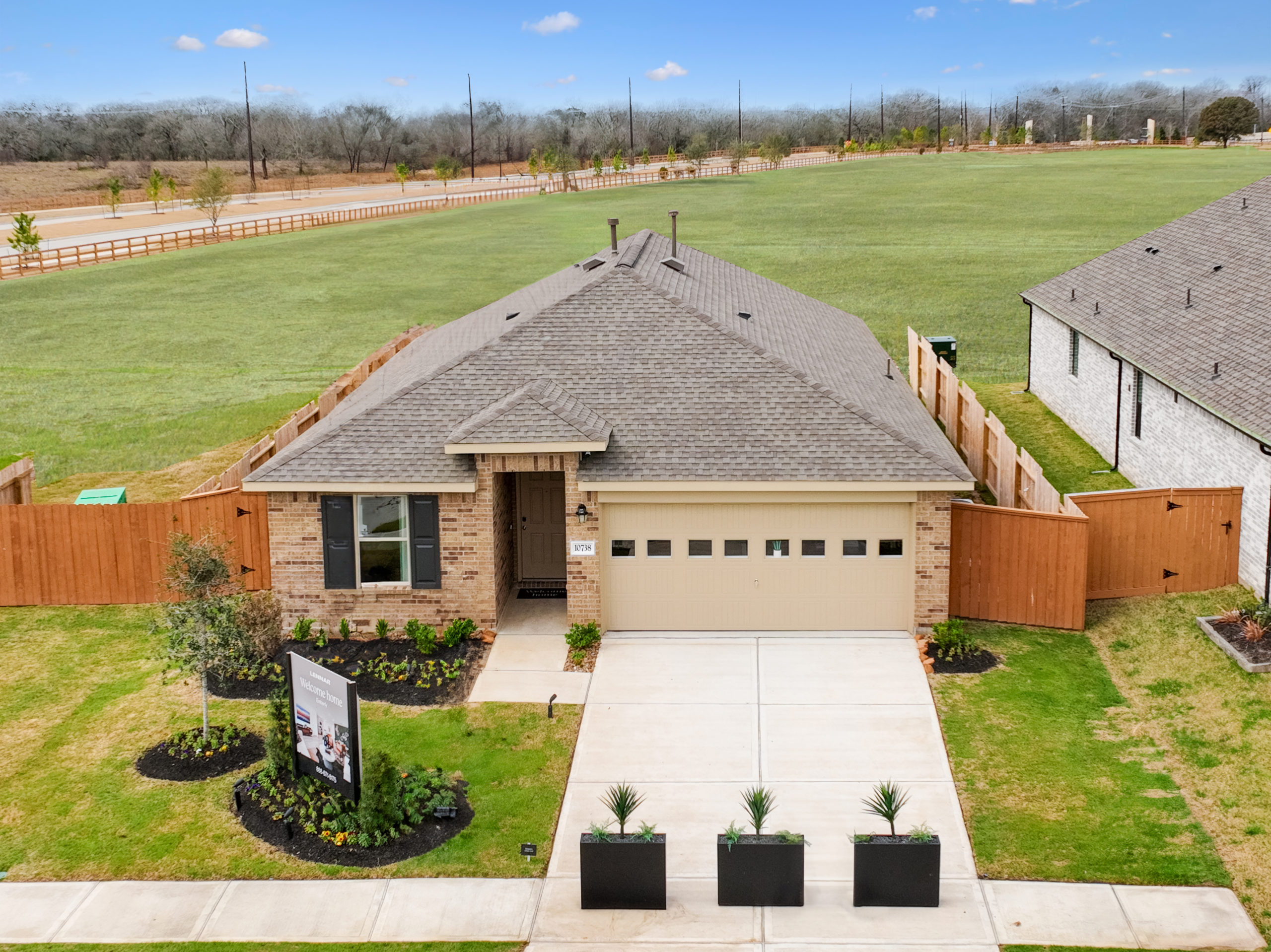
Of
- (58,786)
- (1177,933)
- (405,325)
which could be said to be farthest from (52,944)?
(405,325)

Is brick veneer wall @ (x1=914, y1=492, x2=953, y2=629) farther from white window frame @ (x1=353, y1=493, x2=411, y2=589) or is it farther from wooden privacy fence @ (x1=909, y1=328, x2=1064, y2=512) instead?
white window frame @ (x1=353, y1=493, x2=411, y2=589)

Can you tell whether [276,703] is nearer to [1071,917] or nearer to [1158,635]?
[1071,917]

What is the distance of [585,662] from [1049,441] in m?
14.5

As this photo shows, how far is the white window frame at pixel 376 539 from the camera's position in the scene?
18.1m

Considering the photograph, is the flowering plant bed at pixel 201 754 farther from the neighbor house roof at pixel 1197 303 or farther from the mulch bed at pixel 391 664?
the neighbor house roof at pixel 1197 303

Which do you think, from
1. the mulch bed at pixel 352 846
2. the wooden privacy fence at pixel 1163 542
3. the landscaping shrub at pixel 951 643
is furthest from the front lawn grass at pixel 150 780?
the wooden privacy fence at pixel 1163 542

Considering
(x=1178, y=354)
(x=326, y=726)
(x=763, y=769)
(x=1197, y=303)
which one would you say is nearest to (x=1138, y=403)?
(x=1178, y=354)

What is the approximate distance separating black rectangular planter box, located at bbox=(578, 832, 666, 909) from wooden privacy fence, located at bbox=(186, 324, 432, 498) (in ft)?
29.9

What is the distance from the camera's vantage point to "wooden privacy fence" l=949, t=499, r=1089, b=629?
59.0 ft

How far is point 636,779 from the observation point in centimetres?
1432

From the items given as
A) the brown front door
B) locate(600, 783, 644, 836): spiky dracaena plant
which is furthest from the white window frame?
locate(600, 783, 644, 836): spiky dracaena plant

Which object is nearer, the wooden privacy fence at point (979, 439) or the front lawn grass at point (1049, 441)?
the wooden privacy fence at point (979, 439)

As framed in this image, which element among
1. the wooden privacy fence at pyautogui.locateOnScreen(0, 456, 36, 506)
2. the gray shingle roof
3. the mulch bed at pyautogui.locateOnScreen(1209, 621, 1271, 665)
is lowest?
the mulch bed at pyautogui.locateOnScreen(1209, 621, 1271, 665)

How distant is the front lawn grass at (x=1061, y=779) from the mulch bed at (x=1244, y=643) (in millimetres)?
1640
